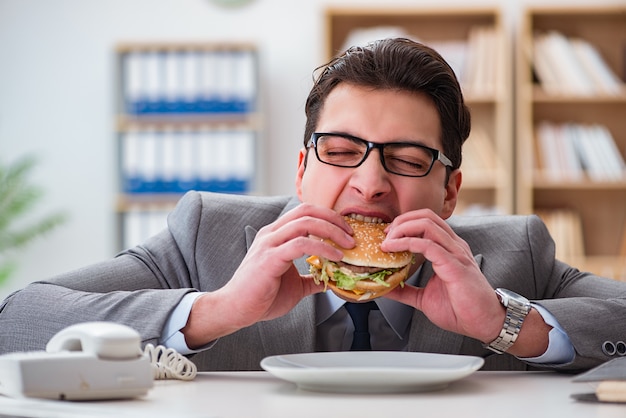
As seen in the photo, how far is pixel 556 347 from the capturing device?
5.65ft

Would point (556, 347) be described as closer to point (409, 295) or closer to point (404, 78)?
point (409, 295)

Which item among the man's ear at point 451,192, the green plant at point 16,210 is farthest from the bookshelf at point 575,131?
the man's ear at point 451,192

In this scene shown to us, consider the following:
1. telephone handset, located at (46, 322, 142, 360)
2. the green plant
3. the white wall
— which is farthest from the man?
the white wall

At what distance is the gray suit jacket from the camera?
5.72 ft

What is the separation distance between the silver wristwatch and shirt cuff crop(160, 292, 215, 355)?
557 millimetres

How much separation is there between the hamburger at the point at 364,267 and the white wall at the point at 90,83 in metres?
3.93

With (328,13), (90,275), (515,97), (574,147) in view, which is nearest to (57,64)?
(328,13)

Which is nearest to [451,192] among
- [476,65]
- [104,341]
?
[104,341]

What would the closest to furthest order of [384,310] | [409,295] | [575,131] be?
[409,295], [384,310], [575,131]

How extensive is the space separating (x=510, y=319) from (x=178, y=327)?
0.61 metres

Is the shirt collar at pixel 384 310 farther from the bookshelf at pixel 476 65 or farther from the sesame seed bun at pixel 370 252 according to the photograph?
the bookshelf at pixel 476 65

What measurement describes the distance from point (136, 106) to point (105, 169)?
0.65 metres

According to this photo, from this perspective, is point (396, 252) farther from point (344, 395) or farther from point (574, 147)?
point (574, 147)

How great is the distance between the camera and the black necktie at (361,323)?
1960 mm
